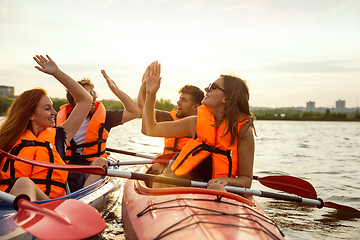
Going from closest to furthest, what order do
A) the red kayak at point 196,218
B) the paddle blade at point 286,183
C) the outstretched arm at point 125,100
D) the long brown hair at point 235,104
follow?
1. the red kayak at point 196,218
2. the long brown hair at point 235,104
3. the paddle blade at point 286,183
4. the outstretched arm at point 125,100

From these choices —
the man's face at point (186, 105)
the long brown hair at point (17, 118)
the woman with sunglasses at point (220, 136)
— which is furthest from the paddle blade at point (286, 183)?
the long brown hair at point (17, 118)

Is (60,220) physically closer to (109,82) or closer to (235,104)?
(235,104)

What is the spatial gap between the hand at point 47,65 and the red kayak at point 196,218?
169cm

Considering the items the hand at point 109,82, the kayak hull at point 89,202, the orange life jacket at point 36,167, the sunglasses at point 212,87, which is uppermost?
the hand at point 109,82

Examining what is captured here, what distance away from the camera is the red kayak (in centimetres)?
190

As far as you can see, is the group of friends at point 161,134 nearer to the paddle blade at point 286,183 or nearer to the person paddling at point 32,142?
the person paddling at point 32,142

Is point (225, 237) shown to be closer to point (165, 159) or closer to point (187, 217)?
point (187, 217)

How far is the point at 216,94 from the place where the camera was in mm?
2969

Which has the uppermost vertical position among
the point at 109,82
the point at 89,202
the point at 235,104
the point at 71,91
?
the point at 109,82

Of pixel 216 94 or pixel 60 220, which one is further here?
pixel 216 94

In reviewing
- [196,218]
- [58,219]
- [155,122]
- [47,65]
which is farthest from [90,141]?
[196,218]

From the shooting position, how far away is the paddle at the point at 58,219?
5.82 feet

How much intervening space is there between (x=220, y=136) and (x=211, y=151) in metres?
0.17

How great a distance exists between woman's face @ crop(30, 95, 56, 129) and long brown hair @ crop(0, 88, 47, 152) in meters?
0.04
